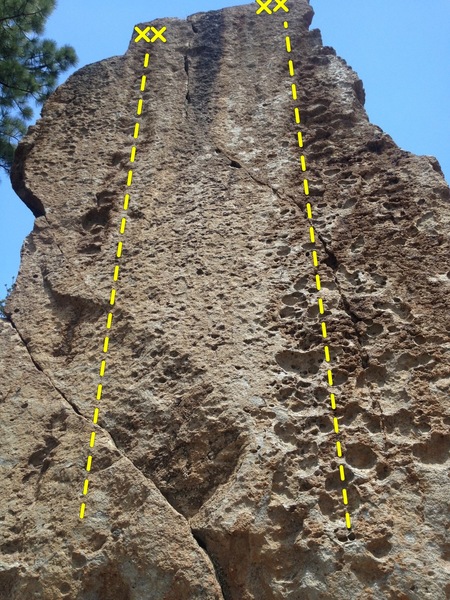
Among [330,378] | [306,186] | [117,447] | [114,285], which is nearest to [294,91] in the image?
[306,186]

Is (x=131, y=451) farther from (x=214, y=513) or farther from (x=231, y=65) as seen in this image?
(x=231, y=65)

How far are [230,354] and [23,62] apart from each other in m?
4.87

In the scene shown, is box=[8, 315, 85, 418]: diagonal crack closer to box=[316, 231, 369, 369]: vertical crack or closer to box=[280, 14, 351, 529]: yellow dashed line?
box=[280, 14, 351, 529]: yellow dashed line

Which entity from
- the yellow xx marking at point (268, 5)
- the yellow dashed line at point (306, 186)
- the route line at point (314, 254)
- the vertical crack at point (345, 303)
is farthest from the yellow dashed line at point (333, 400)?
the yellow xx marking at point (268, 5)

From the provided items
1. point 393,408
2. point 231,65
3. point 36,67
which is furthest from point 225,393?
point 36,67

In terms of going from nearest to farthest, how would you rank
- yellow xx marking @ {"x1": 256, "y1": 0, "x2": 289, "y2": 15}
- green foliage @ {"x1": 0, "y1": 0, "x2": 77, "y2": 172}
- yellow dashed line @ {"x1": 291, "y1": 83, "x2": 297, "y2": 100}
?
1. yellow dashed line @ {"x1": 291, "y1": 83, "x2": 297, "y2": 100}
2. yellow xx marking @ {"x1": 256, "y1": 0, "x2": 289, "y2": 15}
3. green foliage @ {"x1": 0, "y1": 0, "x2": 77, "y2": 172}

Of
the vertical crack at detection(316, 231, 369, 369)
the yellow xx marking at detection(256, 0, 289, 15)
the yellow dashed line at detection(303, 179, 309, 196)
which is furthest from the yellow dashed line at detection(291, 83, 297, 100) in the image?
the vertical crack at detection(316, 231, 369, 369)

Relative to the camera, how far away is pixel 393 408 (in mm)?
2590

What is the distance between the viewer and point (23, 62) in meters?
6.84

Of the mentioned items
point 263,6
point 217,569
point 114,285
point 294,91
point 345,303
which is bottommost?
point 217,569

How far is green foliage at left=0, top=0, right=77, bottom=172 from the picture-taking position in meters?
6.52

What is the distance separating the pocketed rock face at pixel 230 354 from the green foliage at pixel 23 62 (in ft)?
9.06

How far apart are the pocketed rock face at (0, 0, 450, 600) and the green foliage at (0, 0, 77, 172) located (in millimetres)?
2761

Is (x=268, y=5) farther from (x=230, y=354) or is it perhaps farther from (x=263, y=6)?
(x=230, y=354)
